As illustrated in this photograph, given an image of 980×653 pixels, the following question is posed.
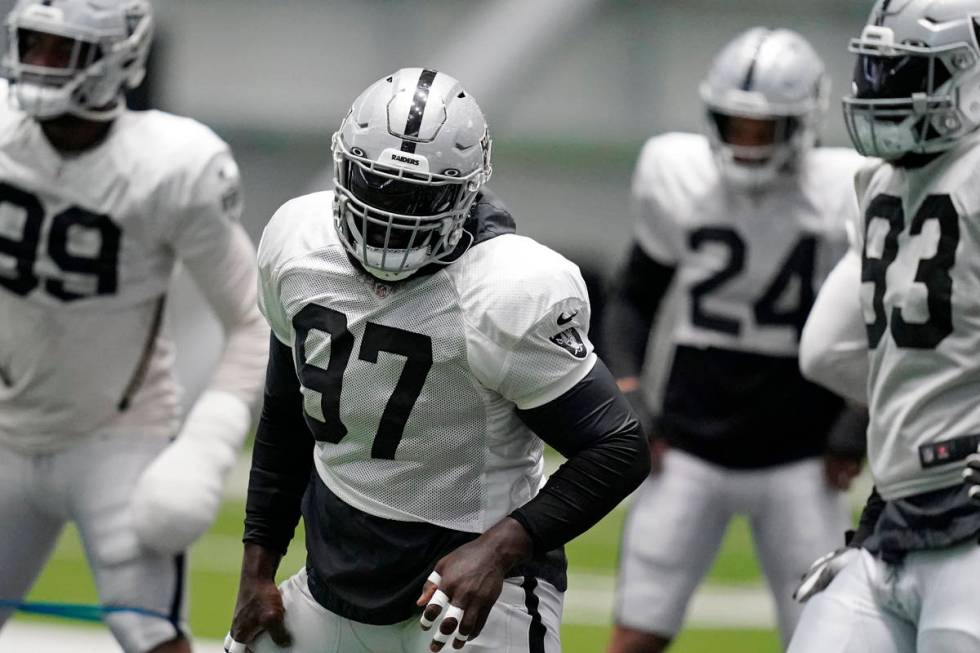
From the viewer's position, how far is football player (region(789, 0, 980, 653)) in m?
3.18

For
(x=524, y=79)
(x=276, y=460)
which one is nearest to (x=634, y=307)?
(x=276, y=460)

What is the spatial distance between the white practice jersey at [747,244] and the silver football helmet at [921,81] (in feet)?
4.79

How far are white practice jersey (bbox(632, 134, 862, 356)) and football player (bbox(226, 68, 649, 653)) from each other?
1814 millimetres

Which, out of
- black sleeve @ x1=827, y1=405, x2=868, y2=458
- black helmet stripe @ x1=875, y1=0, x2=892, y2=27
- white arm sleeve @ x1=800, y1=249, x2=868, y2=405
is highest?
black helmet stripe @ x1=875, y1=0, x2=892, y2=27

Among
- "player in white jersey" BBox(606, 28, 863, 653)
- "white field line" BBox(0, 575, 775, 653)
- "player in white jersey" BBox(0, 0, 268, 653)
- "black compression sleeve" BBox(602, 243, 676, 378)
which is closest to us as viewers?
"player in white jersey" BBox(0, 0, 268, 653)

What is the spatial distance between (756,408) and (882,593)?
151 centimetres

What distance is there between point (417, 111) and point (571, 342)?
0.43 metres

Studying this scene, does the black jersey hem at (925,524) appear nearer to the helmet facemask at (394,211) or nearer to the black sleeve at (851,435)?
the helmet facemask at (394,211)

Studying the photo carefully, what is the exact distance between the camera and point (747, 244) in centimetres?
480

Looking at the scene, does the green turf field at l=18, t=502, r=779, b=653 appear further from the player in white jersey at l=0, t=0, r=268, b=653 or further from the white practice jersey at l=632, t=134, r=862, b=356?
the player in white jersey at l=0, t=0, r=268, b=653

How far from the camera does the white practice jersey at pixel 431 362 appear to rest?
2.87 meters

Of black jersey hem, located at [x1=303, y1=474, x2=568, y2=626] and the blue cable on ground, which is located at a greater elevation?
black jersey hem, located at [x1=303, y1=474, x2=568, y2=626]

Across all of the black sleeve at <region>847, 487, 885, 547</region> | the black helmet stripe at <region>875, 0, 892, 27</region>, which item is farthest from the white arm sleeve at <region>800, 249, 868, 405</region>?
the black helmet stripe at <region>875, 0, 892, 27</region>

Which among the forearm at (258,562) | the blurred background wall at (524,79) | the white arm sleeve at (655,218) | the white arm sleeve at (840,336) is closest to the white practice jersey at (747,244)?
the white arm sleeve at (655,218)
